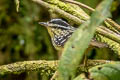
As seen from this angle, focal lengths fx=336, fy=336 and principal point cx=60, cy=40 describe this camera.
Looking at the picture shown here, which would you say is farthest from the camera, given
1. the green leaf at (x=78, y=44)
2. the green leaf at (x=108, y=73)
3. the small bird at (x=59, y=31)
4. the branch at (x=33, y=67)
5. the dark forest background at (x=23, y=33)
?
the dark forest background at (x=23, y=33)

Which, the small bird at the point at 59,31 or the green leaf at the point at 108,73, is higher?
the green leaf at the point at 108,73

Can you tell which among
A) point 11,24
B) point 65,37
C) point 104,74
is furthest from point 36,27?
point 104,74

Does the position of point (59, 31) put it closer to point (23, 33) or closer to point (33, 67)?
point (33, 67)

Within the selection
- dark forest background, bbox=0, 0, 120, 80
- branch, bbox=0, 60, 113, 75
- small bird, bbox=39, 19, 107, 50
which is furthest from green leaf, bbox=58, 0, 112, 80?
dark forest background, bbox=0, 0, 120, 80

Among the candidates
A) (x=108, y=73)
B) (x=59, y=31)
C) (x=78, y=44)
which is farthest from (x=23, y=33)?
(x=78, y=44)

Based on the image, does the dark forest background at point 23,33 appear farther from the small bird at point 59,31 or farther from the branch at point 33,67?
the branch at point 33,67

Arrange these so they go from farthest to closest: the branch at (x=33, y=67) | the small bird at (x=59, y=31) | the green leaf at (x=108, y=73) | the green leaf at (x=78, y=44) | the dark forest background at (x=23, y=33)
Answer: the dark forest background at (x=23, y=33)
the small bird at (x=59, y=31)
the branch at (x=33, y=67)
the green leaf at (x=108, y=73)
the green leaf at (x=78, y=44)

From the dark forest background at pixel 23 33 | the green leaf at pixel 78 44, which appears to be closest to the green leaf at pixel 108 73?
the green leaf at pixel 78 44
